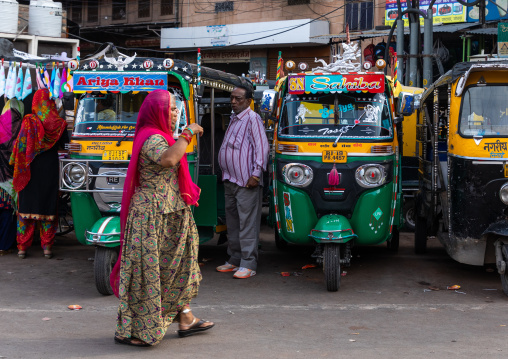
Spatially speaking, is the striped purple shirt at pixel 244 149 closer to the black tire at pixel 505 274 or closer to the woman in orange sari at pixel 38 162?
the woman in orange sari at pixel 38 162

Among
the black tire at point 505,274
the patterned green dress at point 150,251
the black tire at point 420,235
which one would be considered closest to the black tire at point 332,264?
the black tire at point 505,274

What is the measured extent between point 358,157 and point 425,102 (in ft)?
6.95

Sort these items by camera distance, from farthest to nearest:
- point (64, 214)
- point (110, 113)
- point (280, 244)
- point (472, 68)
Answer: point (64, 214)
point (280, 244)
point (110, 113)
point (472, 68)

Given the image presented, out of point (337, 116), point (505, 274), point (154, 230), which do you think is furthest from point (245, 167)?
point (505, 274)

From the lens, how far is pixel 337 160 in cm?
716

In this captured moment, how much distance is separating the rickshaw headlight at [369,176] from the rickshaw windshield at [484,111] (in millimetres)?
935

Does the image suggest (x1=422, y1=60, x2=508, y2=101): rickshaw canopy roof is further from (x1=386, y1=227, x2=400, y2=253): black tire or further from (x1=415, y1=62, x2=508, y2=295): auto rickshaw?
(x1=386, y1=227, x2=400, y2=253): black tire

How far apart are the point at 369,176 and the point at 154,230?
3018mm

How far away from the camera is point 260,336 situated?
518 cm

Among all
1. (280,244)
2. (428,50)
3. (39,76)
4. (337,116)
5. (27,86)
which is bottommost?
(280,244)

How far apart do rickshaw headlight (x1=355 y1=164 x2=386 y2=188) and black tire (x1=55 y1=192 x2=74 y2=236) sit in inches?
147

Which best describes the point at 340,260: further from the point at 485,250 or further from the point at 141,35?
the point at 141,35

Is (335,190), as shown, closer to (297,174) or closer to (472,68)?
(297,174)

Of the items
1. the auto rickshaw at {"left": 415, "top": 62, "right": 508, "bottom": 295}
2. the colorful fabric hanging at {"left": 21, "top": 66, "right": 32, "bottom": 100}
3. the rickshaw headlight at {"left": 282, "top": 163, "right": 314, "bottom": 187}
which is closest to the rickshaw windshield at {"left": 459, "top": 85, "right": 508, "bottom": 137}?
the auto rickshaw at {"left": 415, "top": 62, "right": 508, "bottom": 295}
